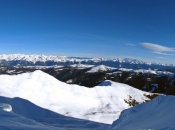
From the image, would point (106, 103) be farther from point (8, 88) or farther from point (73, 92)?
point (8, 88)

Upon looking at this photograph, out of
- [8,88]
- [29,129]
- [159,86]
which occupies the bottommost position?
[159,86]

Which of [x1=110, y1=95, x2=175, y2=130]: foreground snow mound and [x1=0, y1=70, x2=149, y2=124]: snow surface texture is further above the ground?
[x1=110, y1=95, x2=175, y2=130]: foreground snow mound

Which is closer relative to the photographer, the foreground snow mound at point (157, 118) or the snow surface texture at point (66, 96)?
the foreground snow mound at point (157, 118)

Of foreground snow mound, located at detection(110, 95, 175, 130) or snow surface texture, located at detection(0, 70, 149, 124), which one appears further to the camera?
snow surface texture, located at detection(0, 70, 149, 124)

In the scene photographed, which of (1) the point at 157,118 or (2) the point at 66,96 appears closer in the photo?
(1) the point at 157,118

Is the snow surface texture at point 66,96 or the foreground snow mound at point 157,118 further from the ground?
the foreground snow mound at point 157,118

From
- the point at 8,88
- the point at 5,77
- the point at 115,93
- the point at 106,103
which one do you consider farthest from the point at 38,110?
the point at 115,93

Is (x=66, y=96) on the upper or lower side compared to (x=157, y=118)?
lower

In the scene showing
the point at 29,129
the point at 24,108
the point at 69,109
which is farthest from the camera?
the point at 69,109
